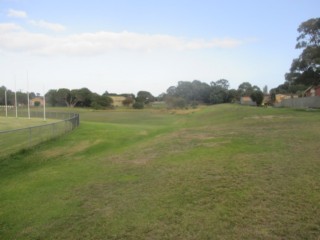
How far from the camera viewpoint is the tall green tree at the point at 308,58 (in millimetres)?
39906

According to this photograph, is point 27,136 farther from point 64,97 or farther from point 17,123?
point 64,97

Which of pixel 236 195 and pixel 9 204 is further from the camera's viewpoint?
pixel 9 204

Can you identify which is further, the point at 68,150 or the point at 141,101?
the point at 141,101

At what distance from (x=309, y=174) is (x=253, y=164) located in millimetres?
2063

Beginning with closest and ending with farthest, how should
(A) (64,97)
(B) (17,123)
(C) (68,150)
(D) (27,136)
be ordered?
1. (C) (68,150)
2. (D) (27,136)
3. (B) (17,123)
4. (A) (64,97)

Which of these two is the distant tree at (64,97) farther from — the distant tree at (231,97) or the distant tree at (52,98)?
the distant tree at (231,97)

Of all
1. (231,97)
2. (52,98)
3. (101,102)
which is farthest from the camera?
(231,97)

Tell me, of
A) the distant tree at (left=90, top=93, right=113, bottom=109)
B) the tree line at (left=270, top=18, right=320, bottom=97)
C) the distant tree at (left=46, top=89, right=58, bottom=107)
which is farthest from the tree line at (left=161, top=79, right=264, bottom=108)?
the tree line at (left=270, top=18, right=320, bottom=97)

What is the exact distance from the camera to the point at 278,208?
6.19 metres

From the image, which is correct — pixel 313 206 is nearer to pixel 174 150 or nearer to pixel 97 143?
pixel 174 150

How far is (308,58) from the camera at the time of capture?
40531mm

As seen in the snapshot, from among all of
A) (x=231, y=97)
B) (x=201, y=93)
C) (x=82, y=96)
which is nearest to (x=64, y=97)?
(x=82, y=96)

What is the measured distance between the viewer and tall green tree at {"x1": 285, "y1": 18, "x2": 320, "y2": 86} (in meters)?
39.9

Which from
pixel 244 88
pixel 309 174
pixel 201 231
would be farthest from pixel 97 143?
pixel 244 88
